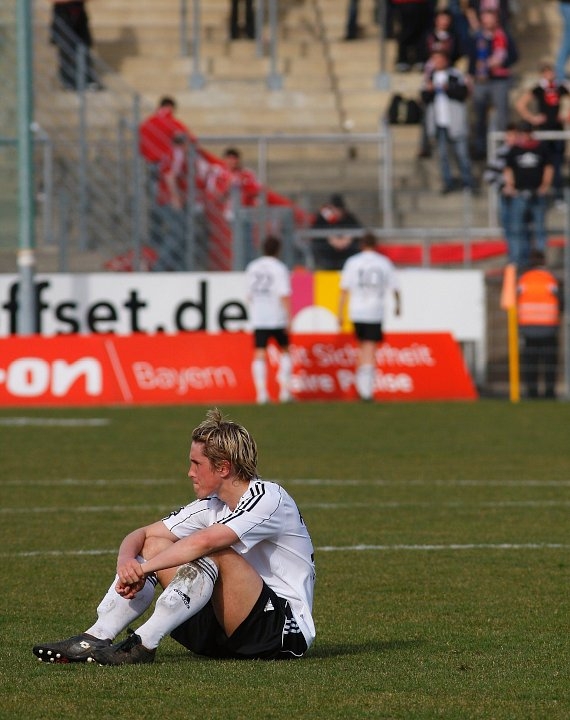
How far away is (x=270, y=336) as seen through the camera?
2258cm

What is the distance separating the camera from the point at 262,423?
65.5ft

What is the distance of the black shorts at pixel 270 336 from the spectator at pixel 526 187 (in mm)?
4078

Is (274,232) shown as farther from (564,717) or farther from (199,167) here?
(564,717)

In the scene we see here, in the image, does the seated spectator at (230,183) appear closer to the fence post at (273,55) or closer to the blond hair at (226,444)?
the fence post at (273,55)

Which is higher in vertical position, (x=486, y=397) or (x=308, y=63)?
(x=308, y=63)

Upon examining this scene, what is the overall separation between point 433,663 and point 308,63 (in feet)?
86.7

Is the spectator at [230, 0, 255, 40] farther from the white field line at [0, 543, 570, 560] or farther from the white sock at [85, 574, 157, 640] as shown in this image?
Answer: the white sock at [85, 574, 157, 640]

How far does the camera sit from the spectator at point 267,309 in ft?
73.9

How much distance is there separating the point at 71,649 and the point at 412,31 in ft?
83.4

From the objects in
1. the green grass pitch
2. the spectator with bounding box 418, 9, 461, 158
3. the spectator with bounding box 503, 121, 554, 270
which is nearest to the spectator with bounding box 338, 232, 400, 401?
the green grass pitch

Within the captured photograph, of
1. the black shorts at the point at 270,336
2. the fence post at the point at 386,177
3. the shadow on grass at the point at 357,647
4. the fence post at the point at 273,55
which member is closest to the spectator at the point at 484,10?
the fence post at the point at 273,55

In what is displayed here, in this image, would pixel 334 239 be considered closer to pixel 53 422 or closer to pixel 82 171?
pixel 82 171

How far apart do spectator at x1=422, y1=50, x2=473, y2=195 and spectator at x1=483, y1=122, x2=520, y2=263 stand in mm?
1879

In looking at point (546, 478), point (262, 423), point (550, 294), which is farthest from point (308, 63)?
point (546, 478)
